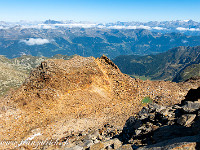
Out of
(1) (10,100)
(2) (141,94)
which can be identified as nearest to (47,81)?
(1) (10,100)

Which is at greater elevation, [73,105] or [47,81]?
[47,81]

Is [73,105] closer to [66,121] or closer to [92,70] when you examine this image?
[66,121]

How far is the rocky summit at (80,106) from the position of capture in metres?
23.2

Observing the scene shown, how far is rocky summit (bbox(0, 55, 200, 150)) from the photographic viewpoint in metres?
23.2

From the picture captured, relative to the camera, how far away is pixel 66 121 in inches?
1164

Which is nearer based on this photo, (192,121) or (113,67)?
(192,121)

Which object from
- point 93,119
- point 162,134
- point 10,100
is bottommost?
point 93,119

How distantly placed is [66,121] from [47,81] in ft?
35.8

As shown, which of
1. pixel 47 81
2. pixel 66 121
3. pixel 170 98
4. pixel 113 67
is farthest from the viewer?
pixel 113 67

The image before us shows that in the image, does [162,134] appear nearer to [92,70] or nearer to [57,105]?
[57,105]

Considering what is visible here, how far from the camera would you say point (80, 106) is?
111ft

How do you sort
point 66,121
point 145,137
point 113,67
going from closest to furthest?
point 145,137 → point 66,121 → point 113,67

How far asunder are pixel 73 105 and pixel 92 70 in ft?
35.9

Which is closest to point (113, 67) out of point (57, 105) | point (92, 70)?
A: point (92, 70)
